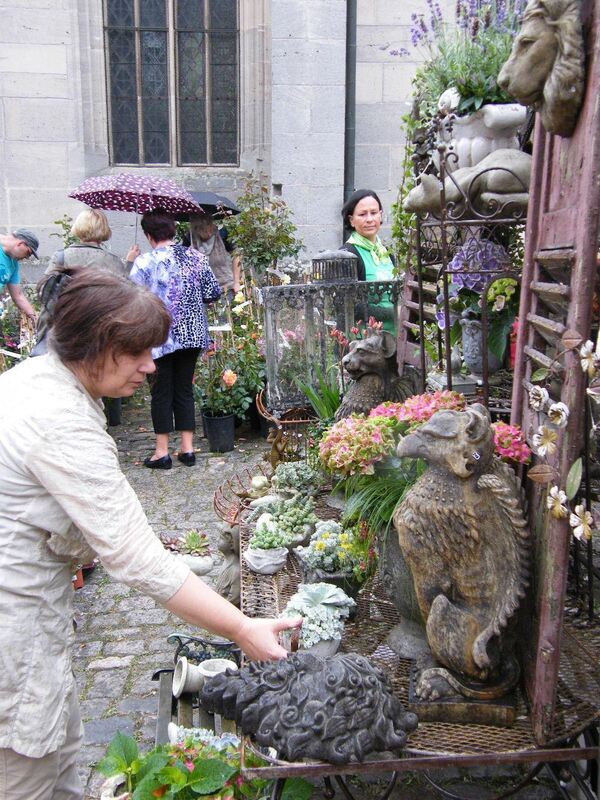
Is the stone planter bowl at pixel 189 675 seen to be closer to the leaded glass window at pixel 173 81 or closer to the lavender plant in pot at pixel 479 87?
the lavender plant in pot at pixel 479 87

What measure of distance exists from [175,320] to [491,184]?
4.05 m

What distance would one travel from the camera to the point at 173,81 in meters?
11.3

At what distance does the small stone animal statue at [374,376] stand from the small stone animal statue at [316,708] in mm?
2140

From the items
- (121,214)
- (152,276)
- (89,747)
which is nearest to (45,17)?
(121,214)

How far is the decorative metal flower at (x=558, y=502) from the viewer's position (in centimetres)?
205

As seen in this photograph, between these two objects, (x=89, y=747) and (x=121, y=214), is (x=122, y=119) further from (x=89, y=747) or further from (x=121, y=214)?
(x=89, y=747)

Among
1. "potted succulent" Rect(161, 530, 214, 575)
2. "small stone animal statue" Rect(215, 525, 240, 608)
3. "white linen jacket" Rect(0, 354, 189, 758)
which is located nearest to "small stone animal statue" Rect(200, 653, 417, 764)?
"white linen jacket" Rect(0, 354, 189, 758)

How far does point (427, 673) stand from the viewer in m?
2.49

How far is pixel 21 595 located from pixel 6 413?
0.44m

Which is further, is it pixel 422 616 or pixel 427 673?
pixel 422 616

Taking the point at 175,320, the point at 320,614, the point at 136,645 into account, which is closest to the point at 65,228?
the point at 175,320

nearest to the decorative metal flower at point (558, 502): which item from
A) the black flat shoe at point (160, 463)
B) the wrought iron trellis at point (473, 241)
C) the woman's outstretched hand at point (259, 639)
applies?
the woman's outstretched hand at point (259, 639)

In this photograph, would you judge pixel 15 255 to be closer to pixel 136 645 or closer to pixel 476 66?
pixel 136 645

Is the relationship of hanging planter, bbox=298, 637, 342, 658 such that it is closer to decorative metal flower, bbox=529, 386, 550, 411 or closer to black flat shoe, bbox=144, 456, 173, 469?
decorative metal flower, bbox=529, 386, 550, 411
